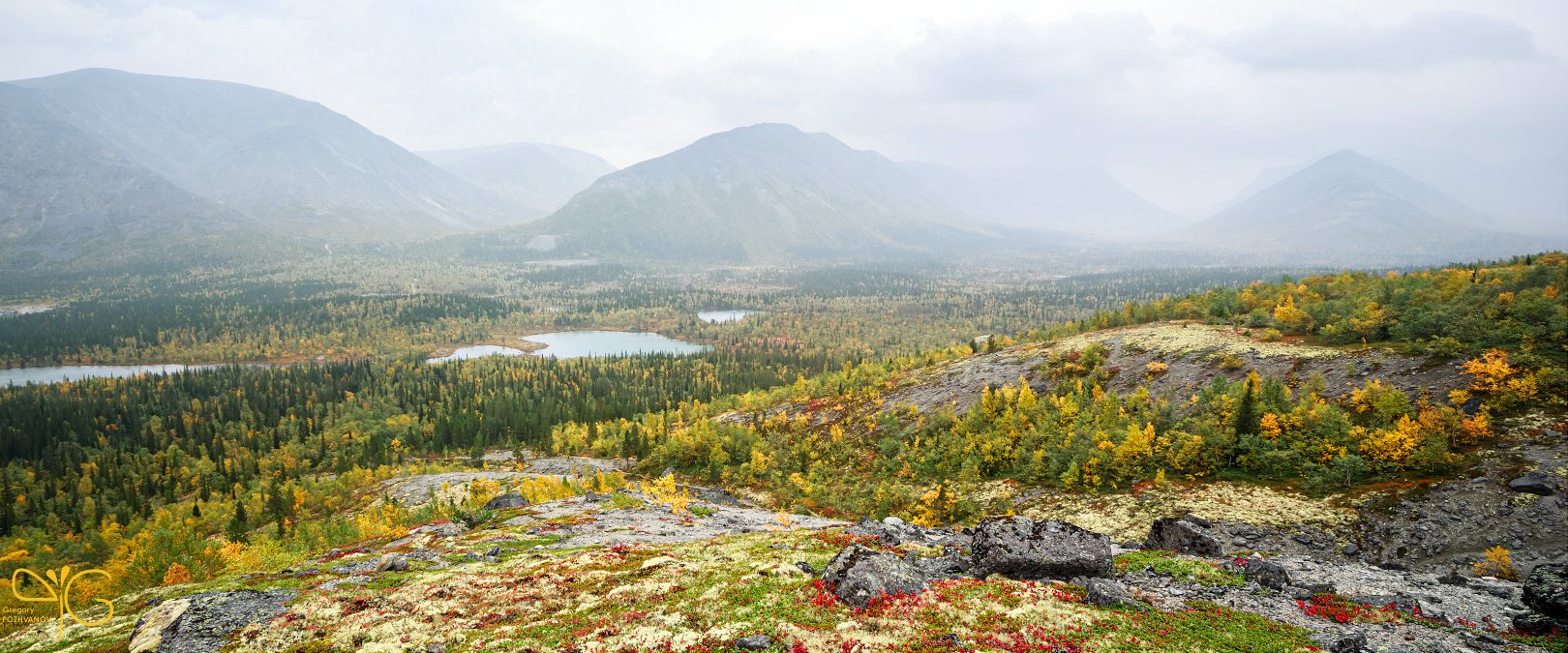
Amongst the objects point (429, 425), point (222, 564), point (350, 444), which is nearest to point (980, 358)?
point (222, 564)

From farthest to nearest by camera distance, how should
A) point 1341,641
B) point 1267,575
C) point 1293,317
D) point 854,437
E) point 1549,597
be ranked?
point 854,437
point 1293,317
point 1267,575
point 1549,597
point 1341,641

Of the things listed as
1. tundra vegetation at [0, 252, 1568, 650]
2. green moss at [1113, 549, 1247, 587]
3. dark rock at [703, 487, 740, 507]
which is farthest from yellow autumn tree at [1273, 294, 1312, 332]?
dark rock at [703, 487, 740, 507]

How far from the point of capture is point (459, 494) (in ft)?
231

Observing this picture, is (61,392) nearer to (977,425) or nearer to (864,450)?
(864,450)

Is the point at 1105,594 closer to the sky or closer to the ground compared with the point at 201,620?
closer to the ground

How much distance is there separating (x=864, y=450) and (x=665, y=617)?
45.7 m

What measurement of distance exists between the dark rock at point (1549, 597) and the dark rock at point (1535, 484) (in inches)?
389

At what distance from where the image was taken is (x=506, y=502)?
168ft

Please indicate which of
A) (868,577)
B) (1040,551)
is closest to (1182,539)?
(1040,551)

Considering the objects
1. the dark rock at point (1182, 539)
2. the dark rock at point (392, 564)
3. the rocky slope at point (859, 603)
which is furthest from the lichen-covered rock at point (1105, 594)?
the dark rock at point (392, 564)

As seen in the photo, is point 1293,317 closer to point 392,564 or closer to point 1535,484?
point 1535,484

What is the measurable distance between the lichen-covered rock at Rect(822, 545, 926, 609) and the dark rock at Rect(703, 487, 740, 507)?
1277 inches

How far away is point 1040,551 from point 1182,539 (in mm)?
9571

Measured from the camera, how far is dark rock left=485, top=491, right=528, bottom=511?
50375mm
